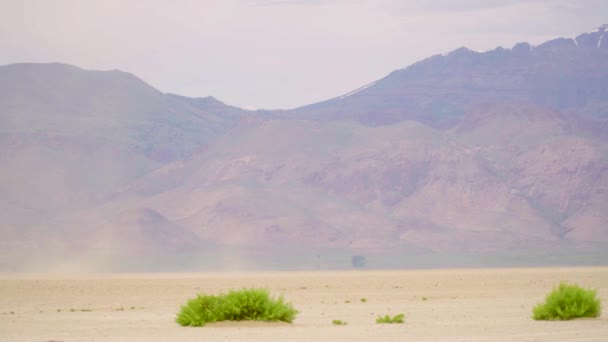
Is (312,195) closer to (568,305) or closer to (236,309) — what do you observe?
(568,305)

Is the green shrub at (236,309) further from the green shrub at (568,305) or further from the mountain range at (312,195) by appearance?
the mountain range at (312,195)

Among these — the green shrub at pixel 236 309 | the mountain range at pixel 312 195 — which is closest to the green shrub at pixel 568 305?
the green shrub at pixel 236 309

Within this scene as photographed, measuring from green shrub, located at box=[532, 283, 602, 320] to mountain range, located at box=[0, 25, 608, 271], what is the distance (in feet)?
348

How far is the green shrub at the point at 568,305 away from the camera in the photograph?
912 inches

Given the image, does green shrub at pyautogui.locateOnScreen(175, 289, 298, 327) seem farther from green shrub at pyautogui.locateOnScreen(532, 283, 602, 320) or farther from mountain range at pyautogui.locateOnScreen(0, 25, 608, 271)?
mountain range at pyautogui.locateOnScreen(0, 25, 608, 271)

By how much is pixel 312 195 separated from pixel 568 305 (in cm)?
14282

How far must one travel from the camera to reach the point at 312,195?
16600 centimetres

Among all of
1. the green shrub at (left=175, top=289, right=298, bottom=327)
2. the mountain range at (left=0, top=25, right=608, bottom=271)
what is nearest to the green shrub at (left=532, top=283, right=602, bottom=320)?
the green shrub at (left=175, top=289, right=298, bottom=327)

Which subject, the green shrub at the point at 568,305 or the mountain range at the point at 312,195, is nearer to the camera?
the green shrub at the point at 568,305

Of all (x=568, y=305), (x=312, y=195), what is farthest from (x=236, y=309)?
(x=312, y=195)

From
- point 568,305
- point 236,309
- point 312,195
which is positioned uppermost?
point 312,195

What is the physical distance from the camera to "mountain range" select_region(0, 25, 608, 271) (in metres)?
144

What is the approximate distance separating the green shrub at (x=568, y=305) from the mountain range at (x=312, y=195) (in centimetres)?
10600

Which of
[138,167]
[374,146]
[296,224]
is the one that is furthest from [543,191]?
[138,167]
